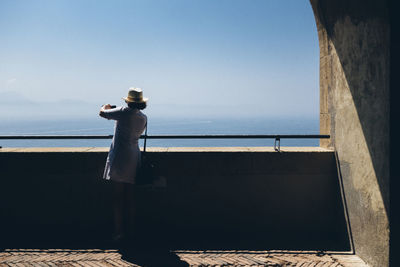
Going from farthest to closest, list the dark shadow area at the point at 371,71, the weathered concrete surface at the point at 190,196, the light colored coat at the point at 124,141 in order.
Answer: the weathered concrete surface at the point at 190,196, the light colored coat at the point at 124,141, the dark shadow area at the point at 371,71

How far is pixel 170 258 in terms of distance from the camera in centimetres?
354

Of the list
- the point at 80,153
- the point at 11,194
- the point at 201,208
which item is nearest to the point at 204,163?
the point at 201,208

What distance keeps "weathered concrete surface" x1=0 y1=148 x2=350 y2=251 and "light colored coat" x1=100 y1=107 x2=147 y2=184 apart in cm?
50

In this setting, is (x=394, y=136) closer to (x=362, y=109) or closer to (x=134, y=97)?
(x=362, y=109)

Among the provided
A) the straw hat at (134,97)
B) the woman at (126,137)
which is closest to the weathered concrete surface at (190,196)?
the woman at (126,137)

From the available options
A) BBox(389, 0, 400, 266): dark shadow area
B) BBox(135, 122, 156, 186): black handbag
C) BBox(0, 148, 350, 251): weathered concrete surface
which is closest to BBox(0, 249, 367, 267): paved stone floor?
BBox(0, 148, 350, 251): weathered concrete surface

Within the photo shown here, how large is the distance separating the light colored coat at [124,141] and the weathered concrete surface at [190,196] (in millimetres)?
501

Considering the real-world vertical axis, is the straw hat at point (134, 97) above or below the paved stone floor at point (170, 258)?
above

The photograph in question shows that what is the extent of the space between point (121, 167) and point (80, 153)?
843mm

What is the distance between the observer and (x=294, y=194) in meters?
4.24

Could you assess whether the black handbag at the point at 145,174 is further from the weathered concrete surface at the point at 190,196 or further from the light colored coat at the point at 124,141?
the weathered concrete surface at the point at 190,196

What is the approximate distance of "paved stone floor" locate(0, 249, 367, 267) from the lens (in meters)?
3.39

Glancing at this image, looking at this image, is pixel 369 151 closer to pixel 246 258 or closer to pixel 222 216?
pixel 246 258

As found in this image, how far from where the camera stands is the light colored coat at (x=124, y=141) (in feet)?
12.1
